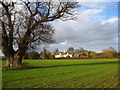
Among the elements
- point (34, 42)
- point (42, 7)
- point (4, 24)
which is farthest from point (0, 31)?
point (42, 7)

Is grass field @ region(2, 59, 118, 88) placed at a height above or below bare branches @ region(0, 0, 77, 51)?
below

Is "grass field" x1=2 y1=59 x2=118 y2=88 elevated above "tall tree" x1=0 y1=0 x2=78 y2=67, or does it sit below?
below

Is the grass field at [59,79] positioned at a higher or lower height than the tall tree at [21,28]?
lower

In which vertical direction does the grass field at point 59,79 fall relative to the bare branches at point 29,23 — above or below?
below

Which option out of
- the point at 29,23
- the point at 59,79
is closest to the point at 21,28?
the point at 29,23

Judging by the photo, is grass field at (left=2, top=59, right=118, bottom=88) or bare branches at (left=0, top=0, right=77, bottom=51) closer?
grass field at (left=2, top=59, right=118, bottom=88)

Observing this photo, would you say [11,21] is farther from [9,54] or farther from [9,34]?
[9,54]

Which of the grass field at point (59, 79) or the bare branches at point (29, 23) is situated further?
the bare branches at point (29, 23)

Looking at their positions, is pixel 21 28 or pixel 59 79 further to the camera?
pixel 21 28

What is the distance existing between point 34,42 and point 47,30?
10.3 ft

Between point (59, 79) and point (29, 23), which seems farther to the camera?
point (29, 23)

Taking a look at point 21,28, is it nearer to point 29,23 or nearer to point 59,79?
point 29,23

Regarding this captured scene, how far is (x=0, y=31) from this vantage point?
20.0 metres

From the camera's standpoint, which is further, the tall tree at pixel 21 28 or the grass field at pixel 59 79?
the tall tree at pixel 21 28
